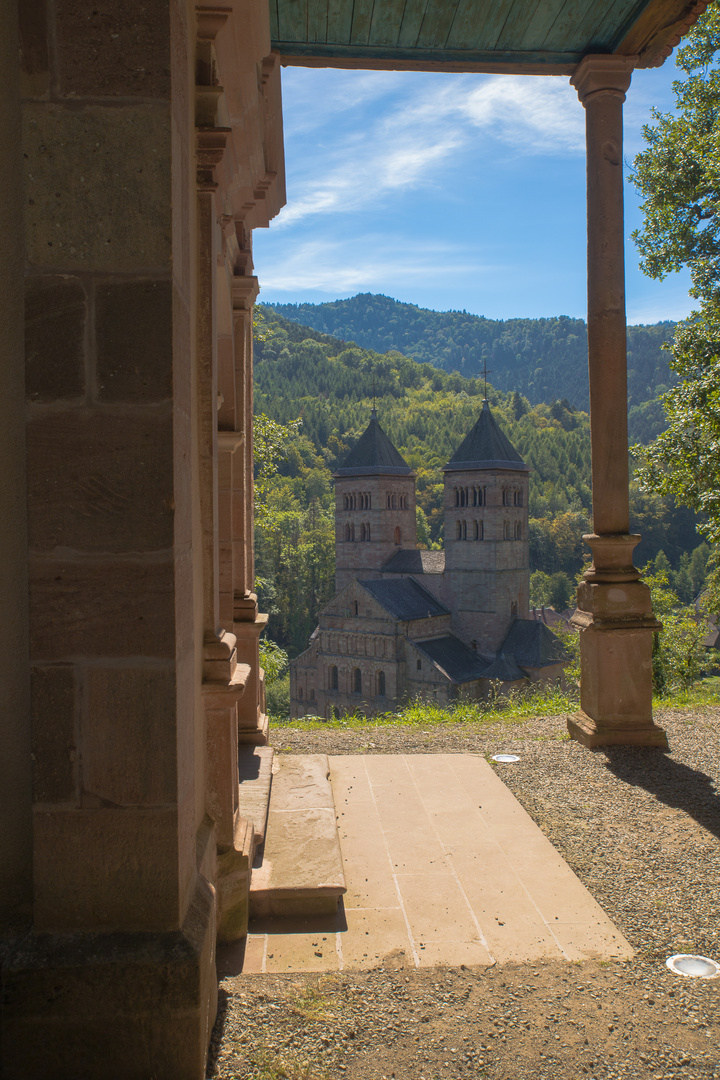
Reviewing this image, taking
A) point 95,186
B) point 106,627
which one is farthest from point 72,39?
point 106,627

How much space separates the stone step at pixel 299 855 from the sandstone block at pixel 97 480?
6.46 ft

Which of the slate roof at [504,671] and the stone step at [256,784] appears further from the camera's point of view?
the slate roof at [504,671]

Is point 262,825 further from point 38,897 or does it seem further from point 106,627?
point 106,627

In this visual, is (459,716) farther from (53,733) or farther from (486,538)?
(486,538)

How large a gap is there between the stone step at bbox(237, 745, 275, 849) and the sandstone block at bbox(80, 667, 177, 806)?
1.68m

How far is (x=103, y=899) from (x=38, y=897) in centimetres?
16

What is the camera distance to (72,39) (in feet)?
6.23

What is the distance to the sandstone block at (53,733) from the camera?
190cm

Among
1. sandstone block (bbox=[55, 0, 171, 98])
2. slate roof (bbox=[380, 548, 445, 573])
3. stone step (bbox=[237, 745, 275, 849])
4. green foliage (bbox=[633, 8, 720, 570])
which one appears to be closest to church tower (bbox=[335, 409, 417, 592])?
slate roof (bbox=[380, 548, 445, 573])

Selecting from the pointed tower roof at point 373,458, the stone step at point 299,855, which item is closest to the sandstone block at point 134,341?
the stone step at point 299,855

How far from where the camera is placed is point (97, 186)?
191 centimetres

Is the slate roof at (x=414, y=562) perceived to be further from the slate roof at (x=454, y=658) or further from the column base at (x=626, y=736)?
the column base at (x=626, y=736)

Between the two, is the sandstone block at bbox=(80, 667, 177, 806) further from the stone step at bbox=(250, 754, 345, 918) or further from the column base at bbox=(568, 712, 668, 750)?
the column base at bbox=(568, 712, 668, 750)

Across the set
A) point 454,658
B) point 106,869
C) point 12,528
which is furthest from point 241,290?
point 454,658
